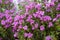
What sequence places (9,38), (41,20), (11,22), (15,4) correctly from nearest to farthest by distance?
(41,20), (11,22), (9,38), (15,4)

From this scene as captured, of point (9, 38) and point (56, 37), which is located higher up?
point (56, 37)

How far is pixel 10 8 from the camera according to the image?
3209 mm

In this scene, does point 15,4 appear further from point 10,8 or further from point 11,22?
point 11,22

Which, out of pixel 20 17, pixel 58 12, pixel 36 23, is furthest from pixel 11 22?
pixel 58 12

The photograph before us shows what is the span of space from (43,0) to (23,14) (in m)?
0.43

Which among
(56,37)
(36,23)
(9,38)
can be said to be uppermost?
(36,23)

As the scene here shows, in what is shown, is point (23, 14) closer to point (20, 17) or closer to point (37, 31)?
point (20, 17)

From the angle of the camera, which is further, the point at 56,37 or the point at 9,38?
the point at 9,38

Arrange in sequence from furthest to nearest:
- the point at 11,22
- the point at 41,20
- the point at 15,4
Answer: the point at 15,4, the point at 11,22, the point at 41,20

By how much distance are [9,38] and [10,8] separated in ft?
1.68

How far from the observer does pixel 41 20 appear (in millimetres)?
2557

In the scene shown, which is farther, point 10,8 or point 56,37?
point 10,8

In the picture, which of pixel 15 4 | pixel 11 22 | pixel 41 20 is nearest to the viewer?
pixel 41 20

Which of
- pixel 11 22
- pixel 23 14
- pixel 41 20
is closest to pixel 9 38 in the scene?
pixel 11 22
